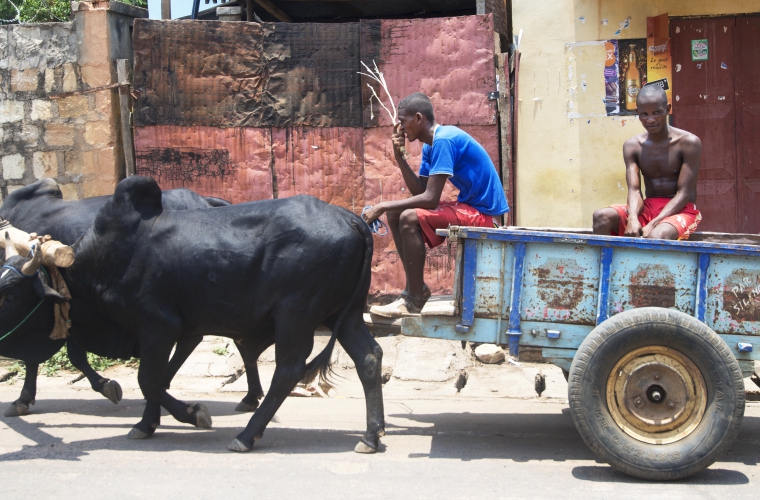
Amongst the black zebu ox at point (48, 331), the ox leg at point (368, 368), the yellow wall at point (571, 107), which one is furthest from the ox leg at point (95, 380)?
the yellow wall at point (571, 107)

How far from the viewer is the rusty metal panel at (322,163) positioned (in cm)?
760

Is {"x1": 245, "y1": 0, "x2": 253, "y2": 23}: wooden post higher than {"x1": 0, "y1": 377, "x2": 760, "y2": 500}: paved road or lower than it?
higher

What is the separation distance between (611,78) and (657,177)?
2764 mm

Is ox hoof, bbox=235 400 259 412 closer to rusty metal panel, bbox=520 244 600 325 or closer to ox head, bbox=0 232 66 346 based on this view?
ox head, bbox=0 232 66 346

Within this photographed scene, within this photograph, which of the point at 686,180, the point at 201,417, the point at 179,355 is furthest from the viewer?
the point at 179,355

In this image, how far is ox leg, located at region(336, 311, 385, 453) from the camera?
442 cm

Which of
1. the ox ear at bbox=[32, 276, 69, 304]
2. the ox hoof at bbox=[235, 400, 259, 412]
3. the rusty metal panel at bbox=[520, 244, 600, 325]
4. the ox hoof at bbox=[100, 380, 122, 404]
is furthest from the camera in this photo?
the ox hoof at bbox=[235, 400, 259, 412]

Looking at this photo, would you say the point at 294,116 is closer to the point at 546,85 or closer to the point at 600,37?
the point at 546,85

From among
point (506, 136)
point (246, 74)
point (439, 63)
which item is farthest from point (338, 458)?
point (246, 74)

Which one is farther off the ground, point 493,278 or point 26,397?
point 493,278

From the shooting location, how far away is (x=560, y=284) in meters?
4.08

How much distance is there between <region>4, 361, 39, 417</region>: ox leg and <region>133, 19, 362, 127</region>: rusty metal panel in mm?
3092

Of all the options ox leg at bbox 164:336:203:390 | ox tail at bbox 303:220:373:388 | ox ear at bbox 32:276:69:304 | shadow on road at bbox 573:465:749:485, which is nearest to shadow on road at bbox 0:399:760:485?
shadow on road at bbox 573:465:749:485

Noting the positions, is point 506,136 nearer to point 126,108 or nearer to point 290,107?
point 290,107
